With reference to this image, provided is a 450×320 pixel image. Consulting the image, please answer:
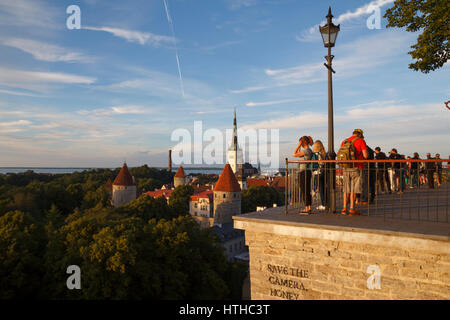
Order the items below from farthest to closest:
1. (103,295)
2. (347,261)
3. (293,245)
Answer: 1. (103,295)
2. (293,245)
3. (347,261)

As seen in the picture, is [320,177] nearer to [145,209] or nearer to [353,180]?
[353,180]

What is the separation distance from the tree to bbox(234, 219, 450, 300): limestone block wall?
548cm

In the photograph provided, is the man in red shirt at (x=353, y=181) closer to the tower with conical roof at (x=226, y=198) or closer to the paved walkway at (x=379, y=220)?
the paved walkway at (x=379, y=220)

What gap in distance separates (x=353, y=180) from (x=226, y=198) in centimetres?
3480

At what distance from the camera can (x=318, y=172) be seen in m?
5.82

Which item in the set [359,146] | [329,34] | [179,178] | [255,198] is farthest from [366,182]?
[179,178]

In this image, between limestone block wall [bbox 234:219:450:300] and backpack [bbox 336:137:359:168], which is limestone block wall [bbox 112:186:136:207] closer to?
limestone block wall [bbox 234:219:450:300]

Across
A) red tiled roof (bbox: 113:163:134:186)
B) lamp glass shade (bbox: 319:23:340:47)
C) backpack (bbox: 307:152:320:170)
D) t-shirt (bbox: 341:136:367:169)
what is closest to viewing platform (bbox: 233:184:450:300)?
backpack (bbox: 307:152:320:170)

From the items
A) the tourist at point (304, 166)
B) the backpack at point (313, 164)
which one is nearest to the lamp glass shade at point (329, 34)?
the tourist at point (304, 166)

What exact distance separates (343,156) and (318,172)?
0.57m

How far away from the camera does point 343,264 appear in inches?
169
